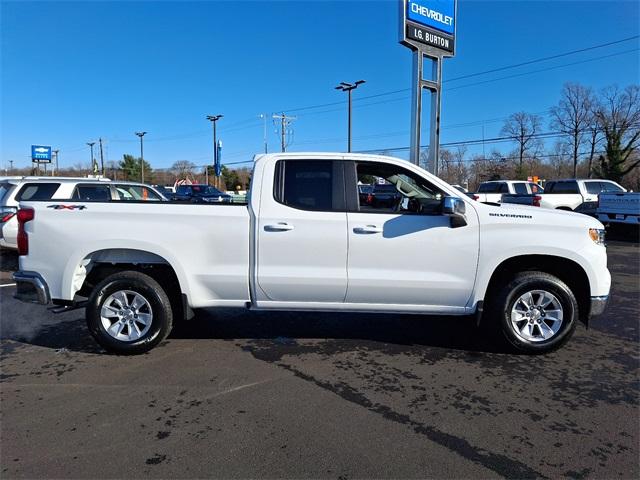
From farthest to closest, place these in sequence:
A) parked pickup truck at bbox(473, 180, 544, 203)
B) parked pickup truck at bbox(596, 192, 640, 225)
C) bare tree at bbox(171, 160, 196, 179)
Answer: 1. bare tree at bbox(171, 160, 196, 179)
2. parked pickup truck at bbox(473, 180, 544, 203)
3. parked pickup truck at bbox(596, 192, 640, 225)

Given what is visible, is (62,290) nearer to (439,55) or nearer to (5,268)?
(5,268)

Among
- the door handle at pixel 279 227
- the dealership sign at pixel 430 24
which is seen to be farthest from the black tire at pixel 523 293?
the dealership sign at pixel 430 24

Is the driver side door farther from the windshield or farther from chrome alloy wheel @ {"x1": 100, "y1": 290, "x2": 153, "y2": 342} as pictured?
the windshield

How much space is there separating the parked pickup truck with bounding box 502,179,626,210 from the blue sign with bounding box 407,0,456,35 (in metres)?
7.74

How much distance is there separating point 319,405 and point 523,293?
7.66 ft

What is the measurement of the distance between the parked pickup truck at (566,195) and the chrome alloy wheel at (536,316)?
46.6 ft

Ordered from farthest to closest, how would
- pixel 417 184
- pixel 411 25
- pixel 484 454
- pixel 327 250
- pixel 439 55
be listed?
pixel 439 55
pixel 411 25
pixel 417 184
pixel 327 250
pixel 484 454

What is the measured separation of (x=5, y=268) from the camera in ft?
31.9

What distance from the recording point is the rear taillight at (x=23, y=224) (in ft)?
14.6

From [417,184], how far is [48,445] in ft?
12.6

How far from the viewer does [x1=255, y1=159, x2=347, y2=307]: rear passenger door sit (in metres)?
4.45

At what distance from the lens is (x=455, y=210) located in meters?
4.26

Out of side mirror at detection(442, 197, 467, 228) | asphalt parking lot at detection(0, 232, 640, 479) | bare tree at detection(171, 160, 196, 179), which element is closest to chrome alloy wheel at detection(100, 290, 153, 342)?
asphalt parking lot at detection(0, 232, 640, 479)

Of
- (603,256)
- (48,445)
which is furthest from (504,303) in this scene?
(48,445)
